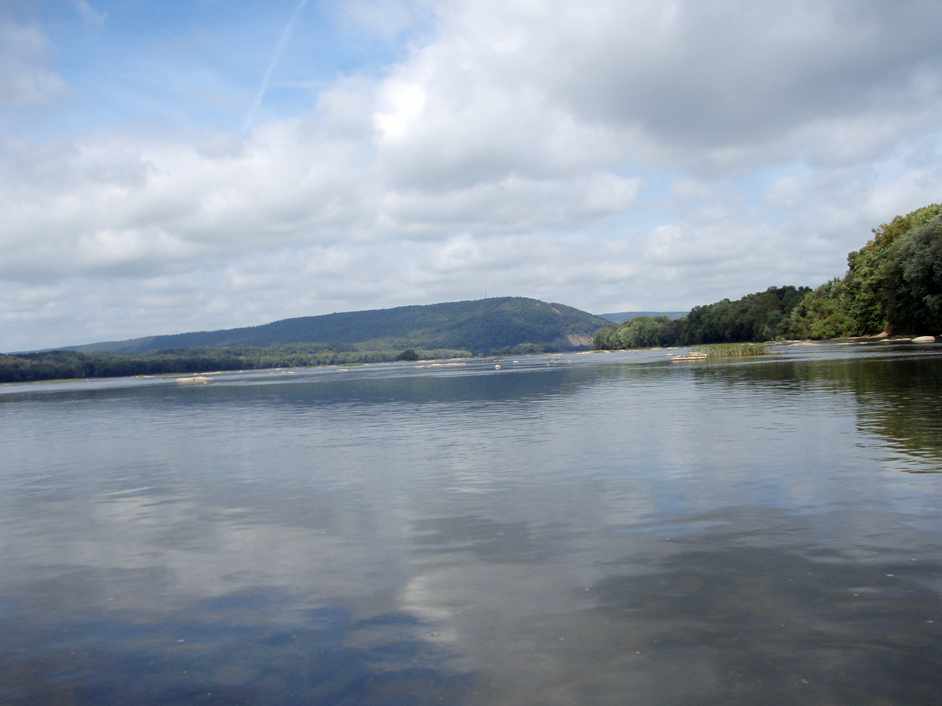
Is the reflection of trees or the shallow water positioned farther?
the reflection of trees

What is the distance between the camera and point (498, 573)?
617 inches

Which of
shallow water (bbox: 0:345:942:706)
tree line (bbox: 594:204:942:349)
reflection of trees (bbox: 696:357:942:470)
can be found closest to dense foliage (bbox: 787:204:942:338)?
tree line (bbox: 594:204:942:349)

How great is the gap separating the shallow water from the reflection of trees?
1.58 feet

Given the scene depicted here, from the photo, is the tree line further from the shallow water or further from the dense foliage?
the shallow water

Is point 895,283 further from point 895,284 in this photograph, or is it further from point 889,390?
Answer: point 889,390

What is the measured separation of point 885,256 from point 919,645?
158408 mm

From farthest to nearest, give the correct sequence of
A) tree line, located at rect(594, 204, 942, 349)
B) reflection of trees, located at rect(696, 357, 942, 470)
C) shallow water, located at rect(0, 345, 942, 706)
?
tree line, located at rect(594, 204, 942, 349), reflection of trees, located at rect(696, 357, 942, 470), shallow water, located at rect(0, 345, 942, 706)

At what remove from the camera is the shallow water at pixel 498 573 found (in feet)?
35.7

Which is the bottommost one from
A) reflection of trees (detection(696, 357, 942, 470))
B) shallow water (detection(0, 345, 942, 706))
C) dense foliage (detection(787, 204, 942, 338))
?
shallow water (detection(0, 345, 942, 706))

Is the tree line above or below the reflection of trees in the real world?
above

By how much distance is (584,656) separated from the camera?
37.1ft

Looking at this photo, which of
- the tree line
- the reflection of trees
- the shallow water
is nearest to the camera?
the shallow water

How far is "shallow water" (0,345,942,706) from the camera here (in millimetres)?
10891

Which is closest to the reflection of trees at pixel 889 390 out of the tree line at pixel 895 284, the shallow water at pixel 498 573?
the shallow water at pixel 498 573
